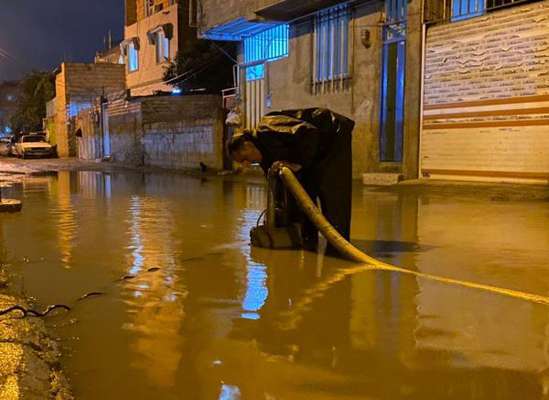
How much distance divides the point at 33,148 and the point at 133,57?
381 inches

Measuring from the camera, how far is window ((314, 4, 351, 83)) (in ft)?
55.9

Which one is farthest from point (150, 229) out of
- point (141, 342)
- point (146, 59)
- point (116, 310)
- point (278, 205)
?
point (146, 59)

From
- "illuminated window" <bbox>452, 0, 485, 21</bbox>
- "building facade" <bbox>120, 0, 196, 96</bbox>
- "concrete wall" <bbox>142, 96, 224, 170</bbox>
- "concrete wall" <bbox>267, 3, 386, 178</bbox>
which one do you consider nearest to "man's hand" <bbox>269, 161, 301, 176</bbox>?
"illuminated window" <bbox>452, 0, 485, 21</bbox>

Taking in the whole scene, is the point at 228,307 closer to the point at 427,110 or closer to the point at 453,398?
the point at 453,398

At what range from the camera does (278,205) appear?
6242mm

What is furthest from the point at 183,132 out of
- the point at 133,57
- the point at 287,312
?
the point at 287,312

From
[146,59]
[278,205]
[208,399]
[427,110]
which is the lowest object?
[208,399]

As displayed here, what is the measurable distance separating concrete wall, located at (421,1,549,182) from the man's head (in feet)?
26.1

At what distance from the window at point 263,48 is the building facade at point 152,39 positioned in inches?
471

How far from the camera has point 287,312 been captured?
162 inches

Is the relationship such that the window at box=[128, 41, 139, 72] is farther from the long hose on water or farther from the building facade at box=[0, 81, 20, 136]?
the building facade at box=[0, 81, 20, 136]

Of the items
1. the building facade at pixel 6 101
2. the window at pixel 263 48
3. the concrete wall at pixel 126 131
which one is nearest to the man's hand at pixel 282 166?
the window at pixel 263 48

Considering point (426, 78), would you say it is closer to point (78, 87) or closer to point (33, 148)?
point (33, 148)

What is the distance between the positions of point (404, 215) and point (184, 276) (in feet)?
16.3
